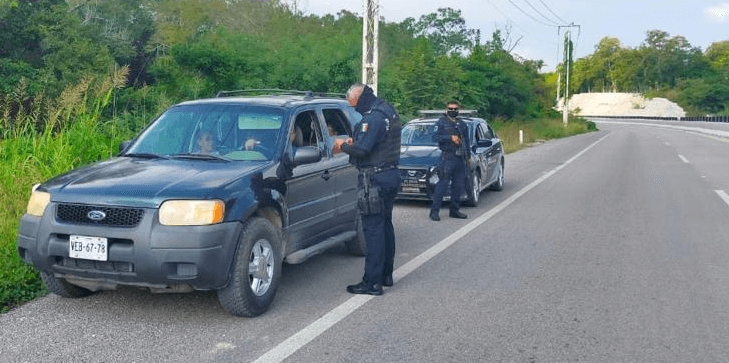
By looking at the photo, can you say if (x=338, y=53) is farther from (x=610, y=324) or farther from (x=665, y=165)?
(x=610, y=324)

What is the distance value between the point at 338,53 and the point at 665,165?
41.0 feet

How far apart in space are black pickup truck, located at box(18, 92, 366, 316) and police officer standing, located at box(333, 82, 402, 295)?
1.37ft

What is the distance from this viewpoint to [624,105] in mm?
129375

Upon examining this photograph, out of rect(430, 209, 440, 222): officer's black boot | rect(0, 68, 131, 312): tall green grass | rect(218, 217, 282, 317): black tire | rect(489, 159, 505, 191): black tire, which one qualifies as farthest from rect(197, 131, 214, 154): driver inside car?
rect(489, 159, 505, 191): black tire

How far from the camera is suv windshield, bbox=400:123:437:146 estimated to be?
1191 cm

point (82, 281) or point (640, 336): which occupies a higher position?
point (82, 281)

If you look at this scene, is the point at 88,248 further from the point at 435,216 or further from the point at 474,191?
the point at 474,191

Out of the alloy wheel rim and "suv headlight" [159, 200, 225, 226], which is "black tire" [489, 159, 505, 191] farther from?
→ "suv headlight" [159, 200, 225, 226]

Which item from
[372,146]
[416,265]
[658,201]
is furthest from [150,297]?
[658,201]

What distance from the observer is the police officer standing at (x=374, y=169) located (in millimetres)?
5645

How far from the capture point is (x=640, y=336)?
4.74 metres

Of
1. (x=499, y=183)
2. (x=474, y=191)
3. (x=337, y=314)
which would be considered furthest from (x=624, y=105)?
(x=337, y=314)

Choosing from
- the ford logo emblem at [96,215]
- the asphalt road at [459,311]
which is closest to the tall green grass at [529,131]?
the asphalt road at [459,311]

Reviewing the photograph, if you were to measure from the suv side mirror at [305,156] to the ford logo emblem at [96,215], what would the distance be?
1546mm
